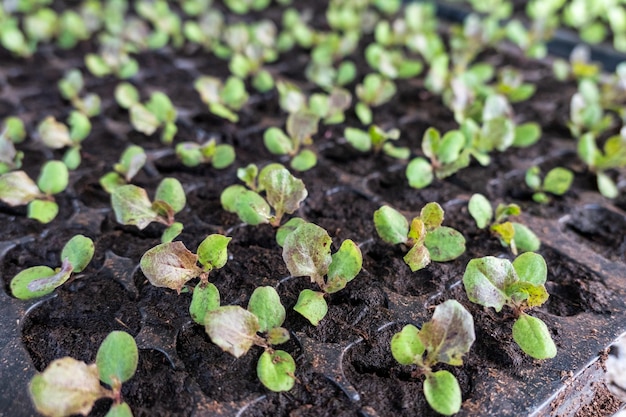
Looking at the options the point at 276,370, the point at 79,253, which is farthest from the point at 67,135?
the point at 276,370

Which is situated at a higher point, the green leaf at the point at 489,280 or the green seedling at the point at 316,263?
the green leaf at the point at 489,280

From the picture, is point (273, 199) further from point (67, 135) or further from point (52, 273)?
point (67, 135)

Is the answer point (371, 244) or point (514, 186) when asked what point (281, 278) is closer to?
point (371, 244)

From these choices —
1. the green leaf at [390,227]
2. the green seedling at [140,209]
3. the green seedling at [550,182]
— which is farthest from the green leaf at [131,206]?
the green seedling at [550,182]

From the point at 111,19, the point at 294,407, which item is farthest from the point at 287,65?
the point at 294,407

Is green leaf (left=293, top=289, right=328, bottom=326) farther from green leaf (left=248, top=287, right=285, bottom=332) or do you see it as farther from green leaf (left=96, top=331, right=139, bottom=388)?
green leaf (left=96, top=331, right=139, bottom=388)

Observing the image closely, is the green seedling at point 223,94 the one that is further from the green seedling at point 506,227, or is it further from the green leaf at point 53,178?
the green seedling at point 506,227
